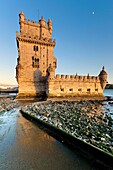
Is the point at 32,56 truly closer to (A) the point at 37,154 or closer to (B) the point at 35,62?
(B) the point at 35,62

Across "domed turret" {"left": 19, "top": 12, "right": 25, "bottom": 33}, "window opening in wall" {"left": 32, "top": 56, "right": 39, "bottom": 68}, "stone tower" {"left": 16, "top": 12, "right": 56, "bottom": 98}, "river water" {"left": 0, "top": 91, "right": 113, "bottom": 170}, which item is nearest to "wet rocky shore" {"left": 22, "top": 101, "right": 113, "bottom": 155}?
"river water" {"left": 0, "top": 91, "right": 113, "bottom": 170}

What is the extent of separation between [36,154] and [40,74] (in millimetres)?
25829

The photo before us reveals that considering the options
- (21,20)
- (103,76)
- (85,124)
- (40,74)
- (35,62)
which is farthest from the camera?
(40,74)

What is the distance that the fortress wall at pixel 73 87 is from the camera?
2575 cm

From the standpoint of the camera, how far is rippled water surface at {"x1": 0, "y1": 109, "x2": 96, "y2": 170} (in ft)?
13.1

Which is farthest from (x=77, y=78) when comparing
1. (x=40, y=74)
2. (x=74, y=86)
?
(x=40, y=74)

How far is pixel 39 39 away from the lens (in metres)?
29.4

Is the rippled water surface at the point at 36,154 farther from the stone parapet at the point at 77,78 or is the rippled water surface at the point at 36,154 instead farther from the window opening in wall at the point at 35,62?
the window opening in wall at the point at 35,62

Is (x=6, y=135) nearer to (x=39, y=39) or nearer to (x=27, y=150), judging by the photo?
(x=27, y=150)

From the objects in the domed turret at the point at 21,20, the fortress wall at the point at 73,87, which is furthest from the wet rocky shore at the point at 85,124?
the domed turret at the point at 21,20

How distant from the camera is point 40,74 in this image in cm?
2962

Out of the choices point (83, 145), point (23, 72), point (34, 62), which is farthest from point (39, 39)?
point (83, 145)

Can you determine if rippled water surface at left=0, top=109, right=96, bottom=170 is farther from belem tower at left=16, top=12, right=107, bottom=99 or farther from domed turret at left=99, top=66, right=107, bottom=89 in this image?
domed turret at left=99, top=66, right=107, bottom=89

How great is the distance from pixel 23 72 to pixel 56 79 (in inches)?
363
